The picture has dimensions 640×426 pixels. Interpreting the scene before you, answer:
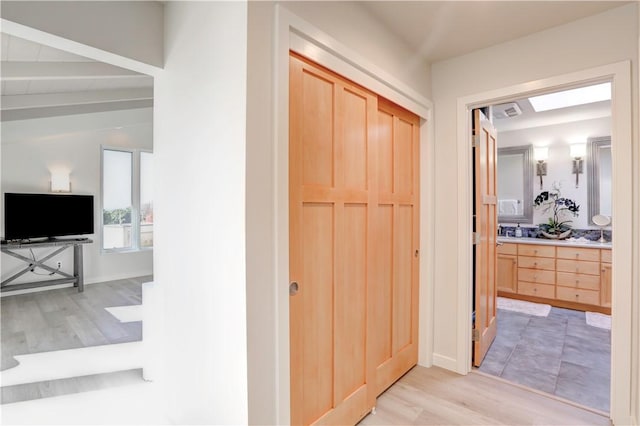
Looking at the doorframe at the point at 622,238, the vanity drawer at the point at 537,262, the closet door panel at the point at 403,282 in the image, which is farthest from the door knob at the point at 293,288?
the vanity drawer at the point at 537,262

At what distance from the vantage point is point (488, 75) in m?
2.52

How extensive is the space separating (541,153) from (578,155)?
45cm

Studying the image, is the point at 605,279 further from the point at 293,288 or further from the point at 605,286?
the point at 293,288

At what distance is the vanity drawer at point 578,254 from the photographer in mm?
4004

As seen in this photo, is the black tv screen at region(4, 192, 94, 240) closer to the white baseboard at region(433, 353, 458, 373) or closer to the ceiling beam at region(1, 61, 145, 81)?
the ceiling beam at region(1, 61, 145, 81)

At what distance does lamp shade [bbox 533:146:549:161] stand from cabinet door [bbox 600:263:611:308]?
1.72 meters

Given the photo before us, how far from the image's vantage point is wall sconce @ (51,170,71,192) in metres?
5.33

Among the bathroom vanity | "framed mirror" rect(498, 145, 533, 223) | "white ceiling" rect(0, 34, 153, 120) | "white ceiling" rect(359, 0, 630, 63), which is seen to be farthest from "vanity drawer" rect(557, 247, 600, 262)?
"white ceiling" rect(0, 34, 153, 120)

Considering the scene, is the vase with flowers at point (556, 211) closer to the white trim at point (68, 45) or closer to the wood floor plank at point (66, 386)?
the white trim at point (68, 45)

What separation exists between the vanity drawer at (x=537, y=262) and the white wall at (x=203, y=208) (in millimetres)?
4561

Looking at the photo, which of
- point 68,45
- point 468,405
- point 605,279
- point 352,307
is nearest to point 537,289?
point 605,279

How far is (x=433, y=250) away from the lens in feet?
9.02

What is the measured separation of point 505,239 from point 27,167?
7649 millimetres

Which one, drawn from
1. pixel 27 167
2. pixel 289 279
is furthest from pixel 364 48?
pixel 27 167
